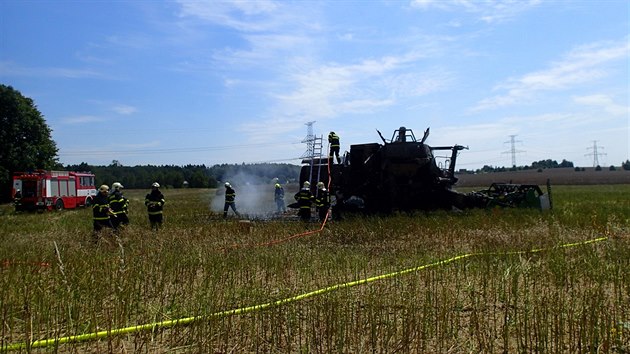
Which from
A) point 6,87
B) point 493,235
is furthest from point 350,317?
point 6,87

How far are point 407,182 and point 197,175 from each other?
5896cm

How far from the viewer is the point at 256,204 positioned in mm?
28516

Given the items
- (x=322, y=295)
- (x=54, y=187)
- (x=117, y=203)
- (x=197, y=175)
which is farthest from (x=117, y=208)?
(x=197, y=175)

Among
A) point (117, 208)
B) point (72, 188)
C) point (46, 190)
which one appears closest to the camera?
point (117, 208)

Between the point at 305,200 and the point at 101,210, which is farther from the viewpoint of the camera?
the point at 305,200

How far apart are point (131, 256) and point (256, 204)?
20.2 m

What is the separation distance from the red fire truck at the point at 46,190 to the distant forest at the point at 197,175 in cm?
903

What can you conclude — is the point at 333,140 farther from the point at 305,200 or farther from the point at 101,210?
the point at 101,210

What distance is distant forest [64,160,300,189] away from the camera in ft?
113

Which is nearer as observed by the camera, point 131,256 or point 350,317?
point 350,317

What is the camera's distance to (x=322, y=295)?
5645 millimetres

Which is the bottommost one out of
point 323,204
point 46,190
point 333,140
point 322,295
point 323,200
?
point 322,295

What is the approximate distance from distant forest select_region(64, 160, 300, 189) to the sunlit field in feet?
40.9

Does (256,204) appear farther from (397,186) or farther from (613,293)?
(613,293)
